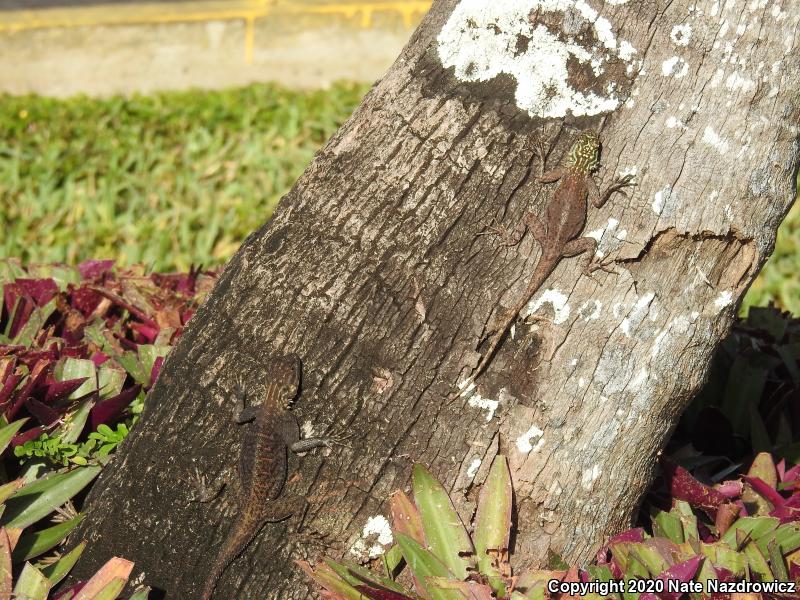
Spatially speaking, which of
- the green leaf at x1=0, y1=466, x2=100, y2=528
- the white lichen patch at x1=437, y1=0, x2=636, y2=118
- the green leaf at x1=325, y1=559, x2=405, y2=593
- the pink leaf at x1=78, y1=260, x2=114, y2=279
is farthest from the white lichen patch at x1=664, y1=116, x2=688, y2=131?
the pink leaf at x1=78, y1=260, x2=114, y2=279

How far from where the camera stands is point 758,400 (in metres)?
3.38

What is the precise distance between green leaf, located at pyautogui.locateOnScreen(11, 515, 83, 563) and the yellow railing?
625cm

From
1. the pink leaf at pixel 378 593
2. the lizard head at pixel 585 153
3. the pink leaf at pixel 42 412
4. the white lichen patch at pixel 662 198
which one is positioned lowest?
the pink leaf at pixel 42 412

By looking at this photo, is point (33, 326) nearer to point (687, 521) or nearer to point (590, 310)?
point (590, 310)

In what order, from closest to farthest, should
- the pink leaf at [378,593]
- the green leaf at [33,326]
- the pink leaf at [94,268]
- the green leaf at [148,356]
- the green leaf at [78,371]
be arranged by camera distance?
the pink leaf at [378,593] < the green leaf at [78,371] < the green leaf at [148,356] < the green leaf at [33,326] < the pink leaf at [94,268]

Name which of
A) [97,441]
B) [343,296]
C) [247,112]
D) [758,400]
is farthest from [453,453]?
[247,112]

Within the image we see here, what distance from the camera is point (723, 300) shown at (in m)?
2.44

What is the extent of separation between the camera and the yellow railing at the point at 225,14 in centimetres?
804

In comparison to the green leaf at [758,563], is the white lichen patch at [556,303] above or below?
above

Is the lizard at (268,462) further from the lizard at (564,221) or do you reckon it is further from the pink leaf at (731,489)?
the pink leaf at (731,489)

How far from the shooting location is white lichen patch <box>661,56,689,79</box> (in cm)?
238

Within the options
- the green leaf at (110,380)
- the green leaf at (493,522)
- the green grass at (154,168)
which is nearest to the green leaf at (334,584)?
the green leaf at (493,522)

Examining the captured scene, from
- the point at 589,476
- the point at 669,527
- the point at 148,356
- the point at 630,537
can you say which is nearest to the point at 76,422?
the point at 148,356

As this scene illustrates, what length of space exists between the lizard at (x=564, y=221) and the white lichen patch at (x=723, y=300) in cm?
32
